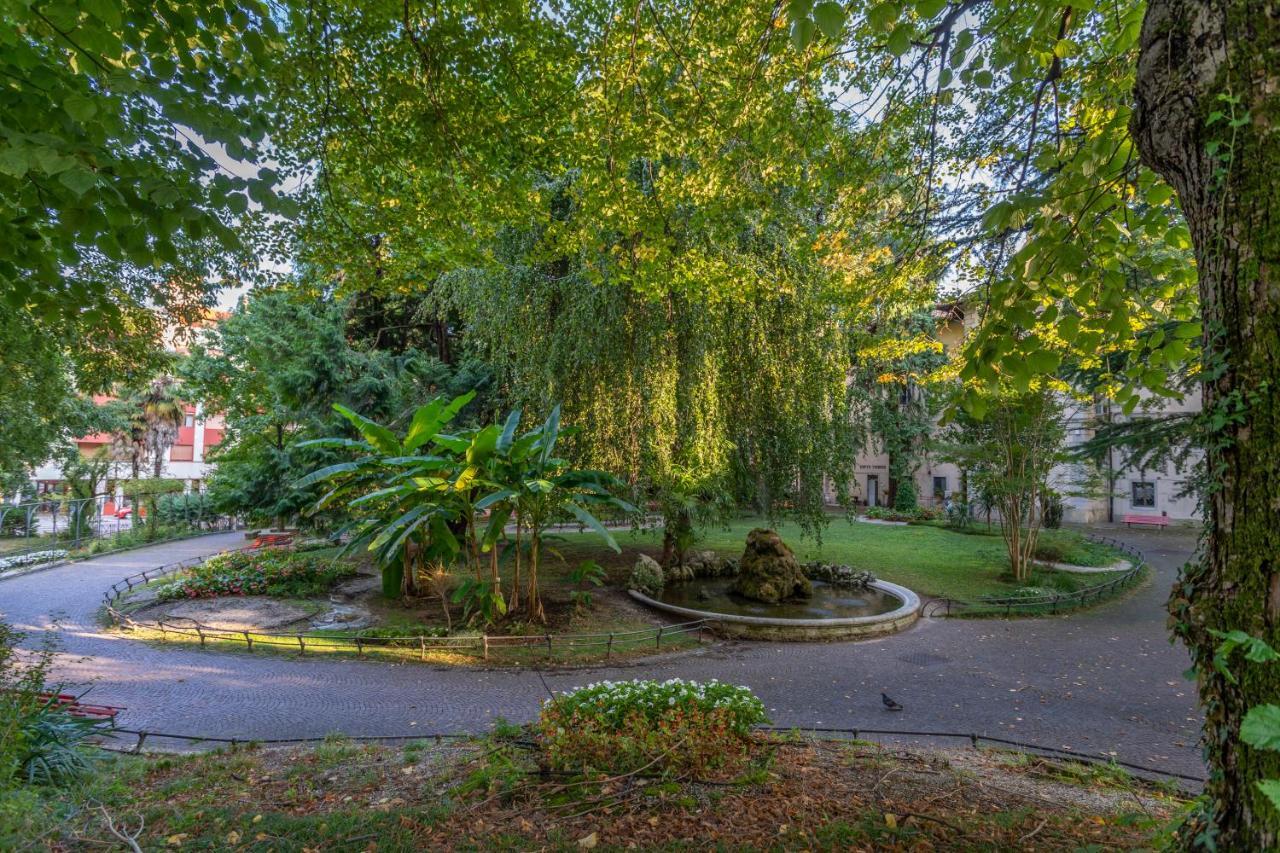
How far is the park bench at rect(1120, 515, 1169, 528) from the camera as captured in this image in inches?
1075

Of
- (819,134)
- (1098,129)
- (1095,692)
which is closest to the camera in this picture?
(1098,129)

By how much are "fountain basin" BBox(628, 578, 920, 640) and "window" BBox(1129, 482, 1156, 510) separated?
20742 mm

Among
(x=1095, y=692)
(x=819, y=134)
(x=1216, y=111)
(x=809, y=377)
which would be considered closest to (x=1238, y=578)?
(x=1216, y=111)

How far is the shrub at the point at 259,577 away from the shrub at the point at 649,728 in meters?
12.1

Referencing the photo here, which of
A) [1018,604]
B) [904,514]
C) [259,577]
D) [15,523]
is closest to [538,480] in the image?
[259,577]

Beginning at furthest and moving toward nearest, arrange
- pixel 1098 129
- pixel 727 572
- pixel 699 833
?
pixel 727 572 → pixel 1098 129 → pixel 699 833

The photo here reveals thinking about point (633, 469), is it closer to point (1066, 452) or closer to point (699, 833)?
point (699, 833)

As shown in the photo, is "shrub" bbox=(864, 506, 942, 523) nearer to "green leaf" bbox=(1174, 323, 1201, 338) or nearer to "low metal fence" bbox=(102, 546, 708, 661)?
"low metal fence" bbox=(102, 546, 708, 661)

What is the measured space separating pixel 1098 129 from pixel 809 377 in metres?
8.45

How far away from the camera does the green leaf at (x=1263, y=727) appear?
1.56 metres

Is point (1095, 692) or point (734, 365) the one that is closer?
point (1095, 692)

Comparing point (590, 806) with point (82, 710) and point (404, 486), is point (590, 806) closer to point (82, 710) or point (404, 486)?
point (82, 710)

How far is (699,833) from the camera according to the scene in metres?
3.69

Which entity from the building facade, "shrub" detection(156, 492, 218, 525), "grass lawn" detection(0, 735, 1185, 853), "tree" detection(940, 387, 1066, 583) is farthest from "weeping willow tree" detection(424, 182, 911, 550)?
"shrub" detection(156, 492, 218, 525)
